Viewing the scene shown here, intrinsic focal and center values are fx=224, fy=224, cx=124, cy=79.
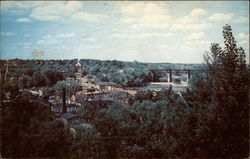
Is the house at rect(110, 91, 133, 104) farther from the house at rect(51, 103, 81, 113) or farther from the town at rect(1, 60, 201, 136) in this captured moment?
the house at rect(51, 103, 81, 113)

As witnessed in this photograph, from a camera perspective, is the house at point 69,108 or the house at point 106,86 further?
the house at point 106,86

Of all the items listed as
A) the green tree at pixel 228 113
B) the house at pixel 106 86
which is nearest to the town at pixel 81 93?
the house at pixel 106 86

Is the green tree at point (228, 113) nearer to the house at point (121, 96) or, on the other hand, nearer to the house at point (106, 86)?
the house at point (121, 96)

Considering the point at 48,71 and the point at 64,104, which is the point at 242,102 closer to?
the point at 64,104

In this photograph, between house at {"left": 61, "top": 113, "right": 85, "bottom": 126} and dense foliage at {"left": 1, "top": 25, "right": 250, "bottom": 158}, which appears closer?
dense foliage at {"left": 1, "top": 25, "right": 250, "bottom": 158}

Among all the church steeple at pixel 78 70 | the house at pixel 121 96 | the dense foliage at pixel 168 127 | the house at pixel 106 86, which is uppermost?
the church steeple at pixel 78 70

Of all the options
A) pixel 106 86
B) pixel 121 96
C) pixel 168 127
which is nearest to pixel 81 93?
pixel 106 86

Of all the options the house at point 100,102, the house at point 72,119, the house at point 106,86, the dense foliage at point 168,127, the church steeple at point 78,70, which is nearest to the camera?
the dense foliage at point 168,127

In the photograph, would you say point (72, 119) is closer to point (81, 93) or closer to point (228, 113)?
point (81, 93)

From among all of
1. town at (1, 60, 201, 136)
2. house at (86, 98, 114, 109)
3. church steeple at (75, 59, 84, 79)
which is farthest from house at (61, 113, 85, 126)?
church steeple at (75, 59, 84, 79)

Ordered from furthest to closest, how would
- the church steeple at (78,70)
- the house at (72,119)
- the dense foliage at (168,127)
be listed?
the church steeple at (78,70) < the house at (72,119) < the dense foliage at (168,127)
